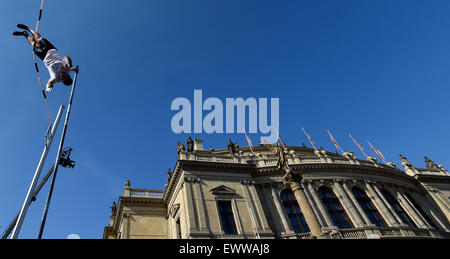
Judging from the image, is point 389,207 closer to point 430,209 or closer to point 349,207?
point 349,207

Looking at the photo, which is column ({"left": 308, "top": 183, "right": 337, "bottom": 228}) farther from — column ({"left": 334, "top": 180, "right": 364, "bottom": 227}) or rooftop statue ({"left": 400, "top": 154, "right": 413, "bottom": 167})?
rooftop statue ({"left": 400, "top": 154, "right": 413, "bottom": 167})

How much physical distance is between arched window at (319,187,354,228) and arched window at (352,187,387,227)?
271cm

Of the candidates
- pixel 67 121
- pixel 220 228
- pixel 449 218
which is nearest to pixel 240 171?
pixel 220 228

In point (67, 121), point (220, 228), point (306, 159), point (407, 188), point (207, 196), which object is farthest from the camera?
point (407, 188)

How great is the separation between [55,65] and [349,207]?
25.3 metres

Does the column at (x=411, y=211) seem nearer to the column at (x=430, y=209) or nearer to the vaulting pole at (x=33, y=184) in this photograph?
the column at (x=430, y=209)

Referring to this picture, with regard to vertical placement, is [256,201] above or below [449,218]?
above

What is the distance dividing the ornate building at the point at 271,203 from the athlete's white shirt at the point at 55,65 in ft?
44.9

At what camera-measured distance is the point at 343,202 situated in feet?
79.7

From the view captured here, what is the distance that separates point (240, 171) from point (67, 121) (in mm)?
16747

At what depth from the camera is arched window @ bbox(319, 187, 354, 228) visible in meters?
22.8

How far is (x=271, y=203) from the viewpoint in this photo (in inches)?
916

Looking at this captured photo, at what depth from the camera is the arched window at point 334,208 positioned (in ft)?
Result: 74.9
